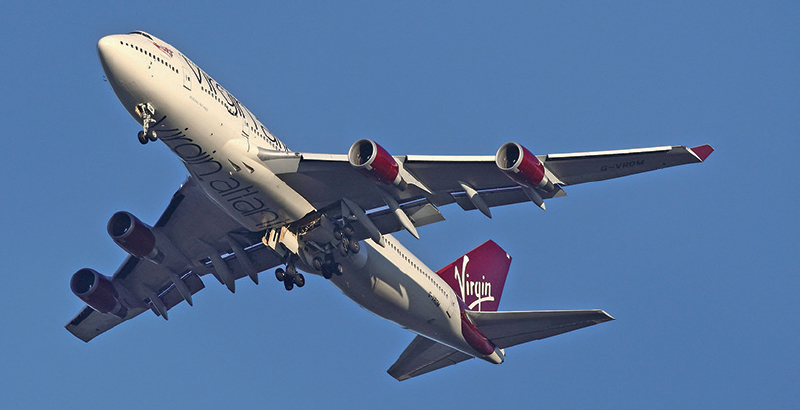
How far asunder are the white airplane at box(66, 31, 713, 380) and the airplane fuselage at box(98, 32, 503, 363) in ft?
0.16

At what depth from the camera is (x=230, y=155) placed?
32438mm

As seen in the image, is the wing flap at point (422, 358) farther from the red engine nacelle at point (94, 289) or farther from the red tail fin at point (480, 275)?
the red engine nacelle at point (94, 289)

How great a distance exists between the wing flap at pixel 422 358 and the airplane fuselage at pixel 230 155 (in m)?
3.95

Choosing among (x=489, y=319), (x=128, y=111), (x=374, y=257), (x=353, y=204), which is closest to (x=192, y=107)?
(x=128, y=111)

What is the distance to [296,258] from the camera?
3669 cm

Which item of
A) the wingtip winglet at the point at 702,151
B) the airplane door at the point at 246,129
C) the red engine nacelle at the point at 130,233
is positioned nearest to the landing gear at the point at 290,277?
the red engine nacelle at the point at 130,233

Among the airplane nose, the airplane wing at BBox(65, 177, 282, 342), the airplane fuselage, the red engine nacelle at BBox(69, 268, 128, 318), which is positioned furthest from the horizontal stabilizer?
the airplane nose

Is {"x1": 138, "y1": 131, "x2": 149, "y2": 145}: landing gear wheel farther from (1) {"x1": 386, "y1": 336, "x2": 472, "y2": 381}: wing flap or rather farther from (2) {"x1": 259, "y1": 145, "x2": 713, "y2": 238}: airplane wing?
(1) {"x1": 386, "y1": 336, "x2": 472, "y2": 381}: wing flap

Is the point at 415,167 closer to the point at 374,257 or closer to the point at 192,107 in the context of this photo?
the point at 374,257

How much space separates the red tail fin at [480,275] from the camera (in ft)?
146

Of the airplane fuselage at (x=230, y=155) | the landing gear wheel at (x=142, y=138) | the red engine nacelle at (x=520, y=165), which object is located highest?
the red engine nacelle at (x=520, y=165)

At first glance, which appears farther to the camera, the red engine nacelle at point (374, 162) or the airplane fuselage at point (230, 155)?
the red engine nacelle at point (374, 162)

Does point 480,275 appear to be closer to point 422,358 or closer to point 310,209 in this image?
point 422,358

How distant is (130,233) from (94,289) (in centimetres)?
516
